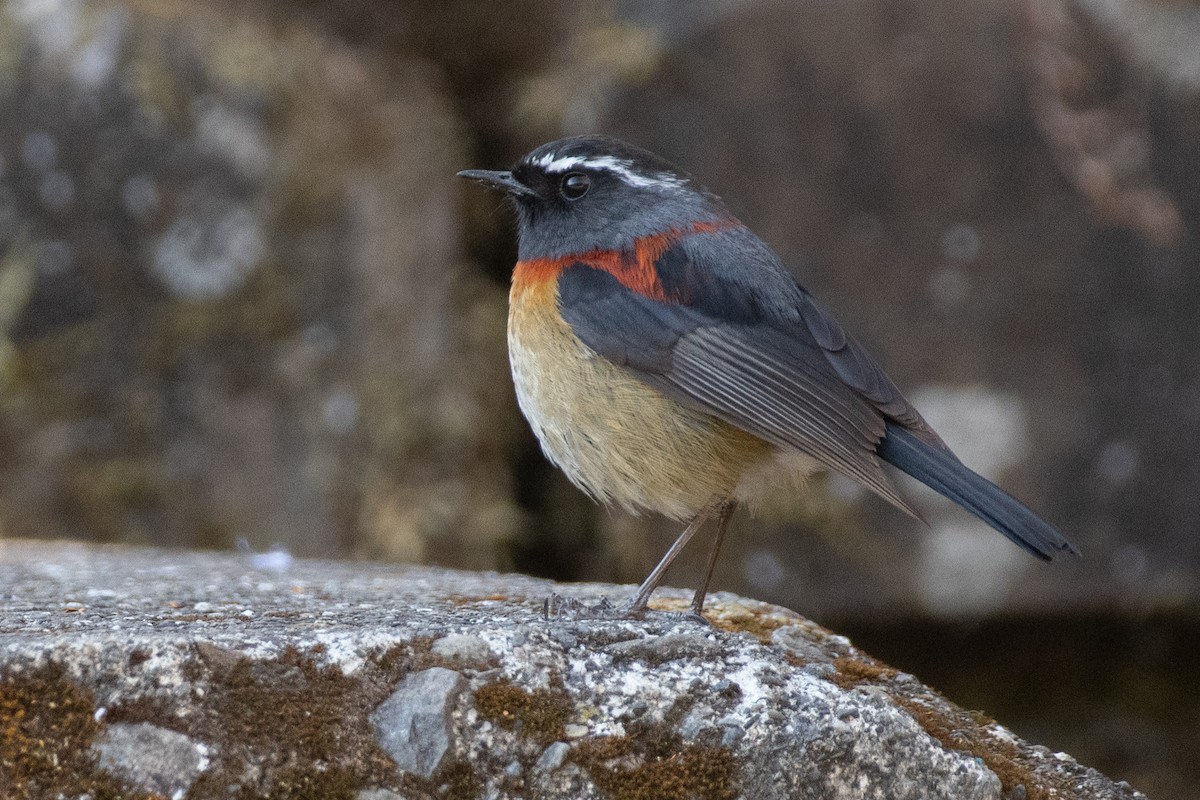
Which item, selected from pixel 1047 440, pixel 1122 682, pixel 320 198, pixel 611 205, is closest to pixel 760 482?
pixel 611 205

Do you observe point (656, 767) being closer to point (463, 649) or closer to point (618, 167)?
point (463, 649)

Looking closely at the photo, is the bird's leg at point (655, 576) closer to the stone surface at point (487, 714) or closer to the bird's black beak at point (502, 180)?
the stone surface at point (487, 714)

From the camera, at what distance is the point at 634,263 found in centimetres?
440

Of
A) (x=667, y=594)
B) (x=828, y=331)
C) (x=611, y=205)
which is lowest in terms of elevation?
(x=667, y=594)

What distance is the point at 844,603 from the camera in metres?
5.13

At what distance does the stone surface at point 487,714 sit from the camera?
8.36ft

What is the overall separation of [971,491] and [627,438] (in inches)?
37.7

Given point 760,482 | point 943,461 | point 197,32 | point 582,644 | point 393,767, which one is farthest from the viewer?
point 197,32

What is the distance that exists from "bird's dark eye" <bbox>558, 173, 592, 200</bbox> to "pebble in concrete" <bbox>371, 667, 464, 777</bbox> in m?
2.33

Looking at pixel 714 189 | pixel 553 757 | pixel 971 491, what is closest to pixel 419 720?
pixel 553 757

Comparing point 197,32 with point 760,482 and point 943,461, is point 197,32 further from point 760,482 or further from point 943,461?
point 943,461

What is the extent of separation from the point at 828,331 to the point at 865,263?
3.61ft

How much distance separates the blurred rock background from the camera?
5109 millimetres

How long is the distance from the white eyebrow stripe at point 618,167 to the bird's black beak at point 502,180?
174mm
